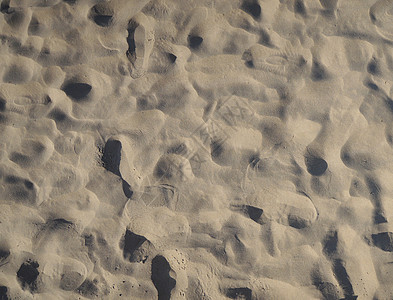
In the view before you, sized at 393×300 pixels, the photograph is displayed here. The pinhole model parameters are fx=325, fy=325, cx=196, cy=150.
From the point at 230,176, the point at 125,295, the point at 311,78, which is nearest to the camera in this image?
the point at 125,295

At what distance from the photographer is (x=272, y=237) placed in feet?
6.43

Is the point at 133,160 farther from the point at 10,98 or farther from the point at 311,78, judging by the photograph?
the point at 311,78

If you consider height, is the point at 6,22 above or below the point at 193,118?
above

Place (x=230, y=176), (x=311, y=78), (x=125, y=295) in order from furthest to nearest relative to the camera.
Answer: (x=311, y=78) < (x=230, y=176) < (x=125, y=295)

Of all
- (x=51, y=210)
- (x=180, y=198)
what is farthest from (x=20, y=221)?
(x=180, y=198)

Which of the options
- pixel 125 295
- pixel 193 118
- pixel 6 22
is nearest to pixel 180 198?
pixel 193 118

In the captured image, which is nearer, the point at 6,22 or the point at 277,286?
the point at 277,286

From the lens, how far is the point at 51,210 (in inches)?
74.9

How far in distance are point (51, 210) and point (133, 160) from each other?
1.81ft

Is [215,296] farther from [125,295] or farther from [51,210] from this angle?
[51,210]

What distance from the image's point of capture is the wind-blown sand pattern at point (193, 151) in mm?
1894

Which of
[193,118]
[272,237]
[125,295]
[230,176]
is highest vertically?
[193,118]

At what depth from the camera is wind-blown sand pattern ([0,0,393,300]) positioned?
189 centimetres

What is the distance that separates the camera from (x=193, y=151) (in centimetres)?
202
